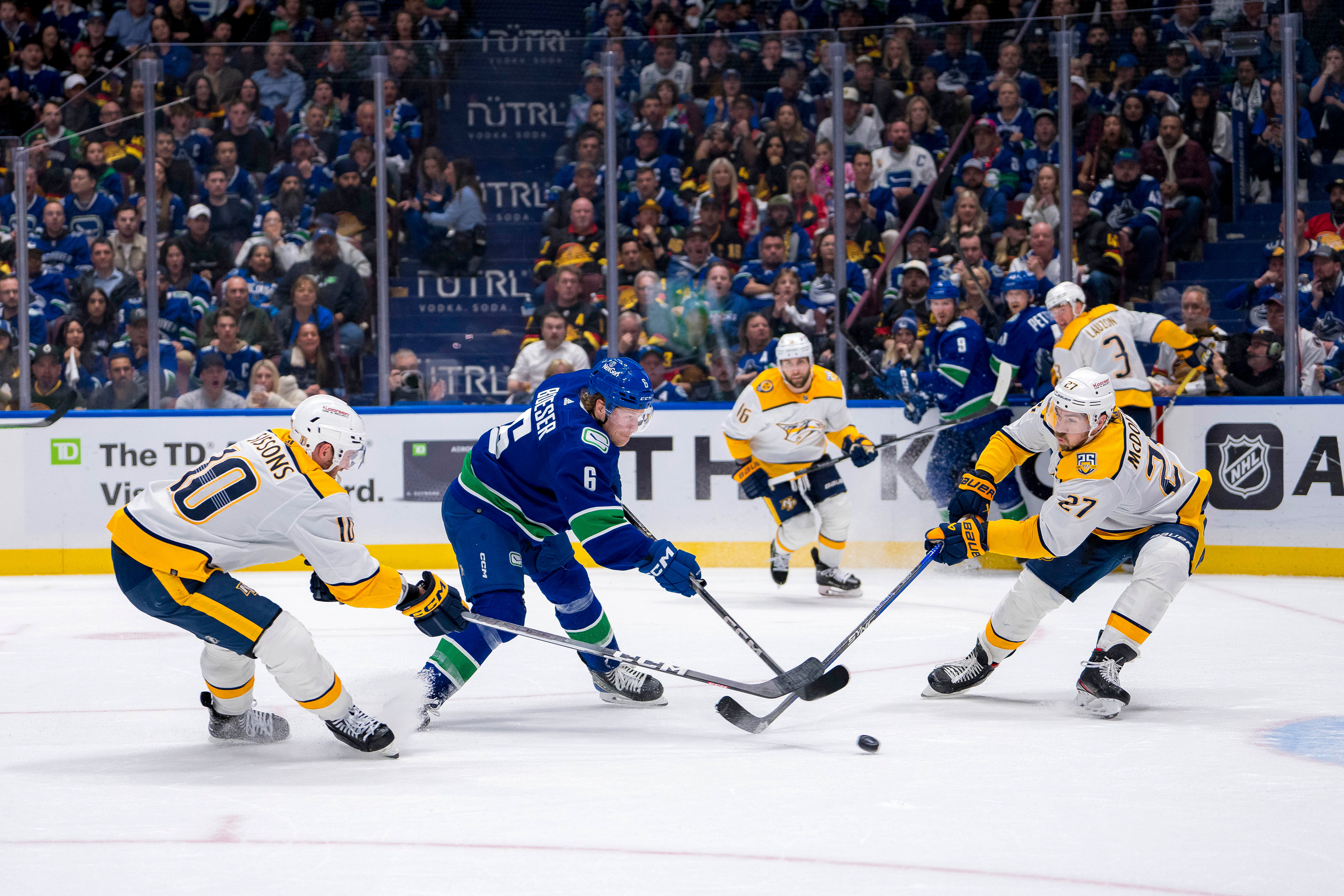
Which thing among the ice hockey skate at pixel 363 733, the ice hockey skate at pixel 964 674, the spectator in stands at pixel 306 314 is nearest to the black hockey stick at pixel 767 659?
the ice hockey skate at pixel 964 674

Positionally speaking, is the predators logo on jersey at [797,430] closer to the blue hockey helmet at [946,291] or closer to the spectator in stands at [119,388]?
the blue hockey helmet at [946,291]

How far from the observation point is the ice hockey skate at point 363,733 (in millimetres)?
3498

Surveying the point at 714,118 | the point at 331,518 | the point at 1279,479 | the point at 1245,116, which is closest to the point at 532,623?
the point at 331,518

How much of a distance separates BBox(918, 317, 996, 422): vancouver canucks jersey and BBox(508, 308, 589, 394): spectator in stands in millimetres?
1878

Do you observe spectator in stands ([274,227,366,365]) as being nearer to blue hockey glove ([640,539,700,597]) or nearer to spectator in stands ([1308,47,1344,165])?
blue hockey glove ([640,539,700,597])

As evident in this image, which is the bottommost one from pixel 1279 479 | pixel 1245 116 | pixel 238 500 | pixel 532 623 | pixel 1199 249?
pixel 532 623

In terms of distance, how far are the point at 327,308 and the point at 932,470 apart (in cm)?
340

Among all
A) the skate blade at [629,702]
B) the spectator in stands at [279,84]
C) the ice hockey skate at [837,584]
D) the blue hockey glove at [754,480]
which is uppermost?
the spectator in stands at [279,84]

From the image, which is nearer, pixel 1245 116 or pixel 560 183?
pixel 1245 116

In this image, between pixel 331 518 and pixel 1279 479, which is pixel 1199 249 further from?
pixel 331 518

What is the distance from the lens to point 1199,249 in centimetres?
707

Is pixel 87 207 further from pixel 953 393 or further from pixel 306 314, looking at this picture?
pixel 953 393

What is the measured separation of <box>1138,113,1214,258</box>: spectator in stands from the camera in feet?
23.2

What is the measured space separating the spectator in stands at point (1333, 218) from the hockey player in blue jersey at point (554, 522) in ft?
14.5
